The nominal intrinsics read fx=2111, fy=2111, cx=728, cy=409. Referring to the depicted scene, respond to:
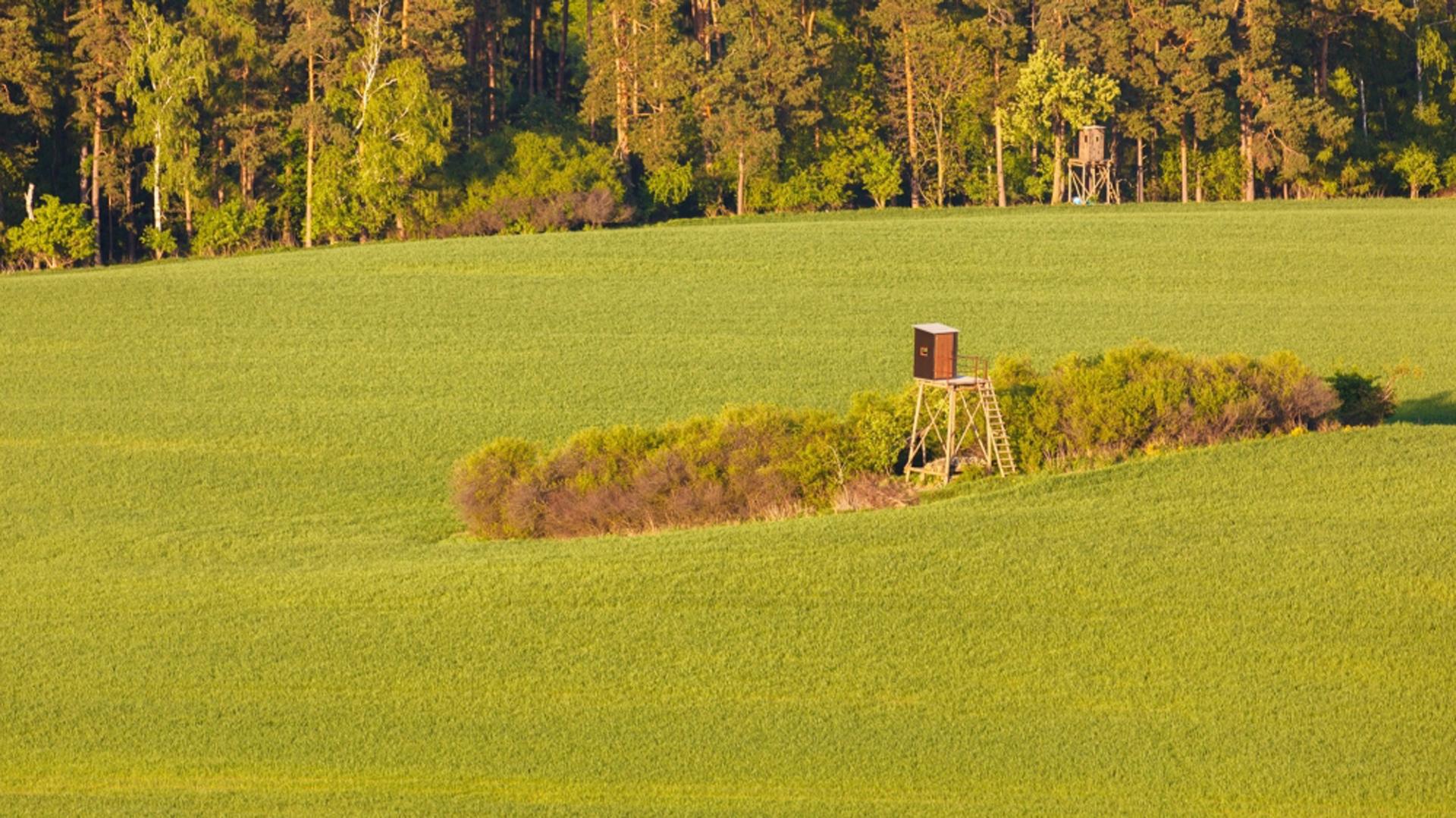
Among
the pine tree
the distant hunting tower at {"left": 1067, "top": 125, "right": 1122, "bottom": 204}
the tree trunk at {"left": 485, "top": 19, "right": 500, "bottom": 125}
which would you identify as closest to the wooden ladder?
the distant hunting tower at {"left": 1067, "top": 125, "right": 1122, "bottom": 204}

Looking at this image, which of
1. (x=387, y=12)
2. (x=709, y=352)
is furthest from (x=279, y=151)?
(x=709, y=352)

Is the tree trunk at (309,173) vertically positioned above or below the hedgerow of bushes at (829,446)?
above

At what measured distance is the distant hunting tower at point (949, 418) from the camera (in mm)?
38062

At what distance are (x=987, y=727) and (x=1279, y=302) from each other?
32.7m

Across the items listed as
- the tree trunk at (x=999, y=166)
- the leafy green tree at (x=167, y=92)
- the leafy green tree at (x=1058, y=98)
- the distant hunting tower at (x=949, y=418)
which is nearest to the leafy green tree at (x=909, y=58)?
the tree trunk at (x=999, y=166)

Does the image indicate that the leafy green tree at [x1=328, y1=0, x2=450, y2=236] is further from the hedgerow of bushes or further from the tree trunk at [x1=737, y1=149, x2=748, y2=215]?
the hedgerow of bushes

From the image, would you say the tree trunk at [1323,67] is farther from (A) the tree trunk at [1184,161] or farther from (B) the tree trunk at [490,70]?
(B) the tree trunk at [490,70]

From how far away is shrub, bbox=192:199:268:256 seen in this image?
68750mm

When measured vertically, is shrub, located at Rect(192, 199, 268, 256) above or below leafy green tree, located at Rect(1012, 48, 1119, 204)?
below

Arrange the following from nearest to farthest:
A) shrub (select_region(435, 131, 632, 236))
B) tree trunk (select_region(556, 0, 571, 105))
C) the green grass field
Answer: the green grass field, shrub (select_region(435, 131, 632, 236)), tree trunk (select_region(556, 0, 571, 105))

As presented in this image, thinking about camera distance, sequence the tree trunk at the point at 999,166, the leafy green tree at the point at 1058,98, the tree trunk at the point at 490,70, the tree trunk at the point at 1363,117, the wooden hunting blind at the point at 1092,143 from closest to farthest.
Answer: the wooden hunting blind at the point at 1092,143 → the leafy green tree at the point at 1058,98 → the tree trunk at the point at 999,166 → the tree trunk at the point at 1363,117 → the tree trunk at the point at 490,70

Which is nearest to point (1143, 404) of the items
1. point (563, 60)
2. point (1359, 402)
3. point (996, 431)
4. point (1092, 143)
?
point (996, 431)

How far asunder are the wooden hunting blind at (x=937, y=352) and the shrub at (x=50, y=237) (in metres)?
37.2

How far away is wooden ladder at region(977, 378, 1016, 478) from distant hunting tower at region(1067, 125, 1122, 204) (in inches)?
1460
